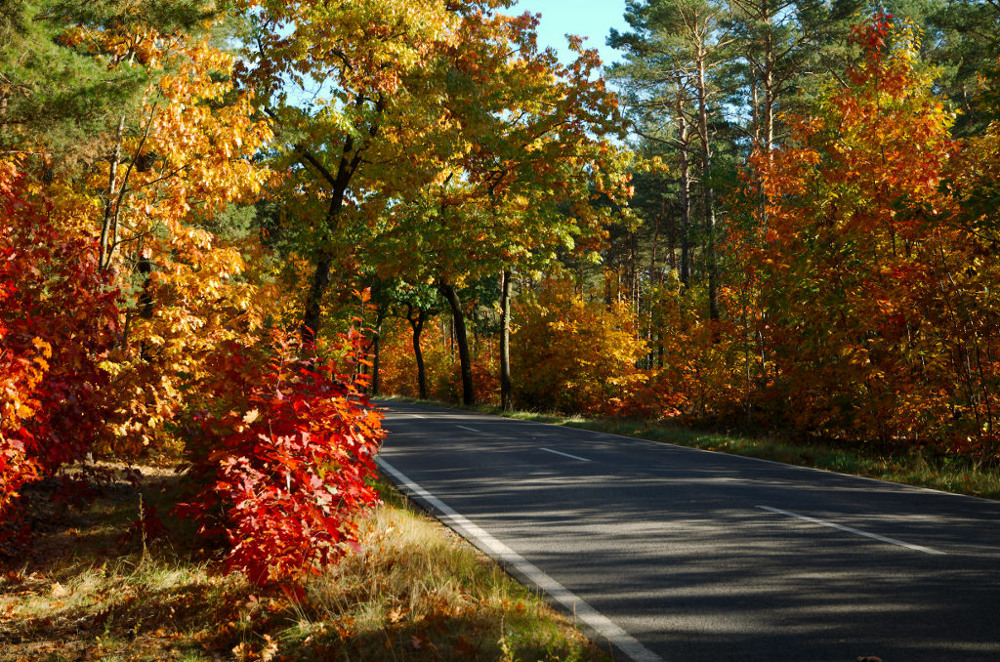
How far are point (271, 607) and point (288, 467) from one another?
972 millimetres

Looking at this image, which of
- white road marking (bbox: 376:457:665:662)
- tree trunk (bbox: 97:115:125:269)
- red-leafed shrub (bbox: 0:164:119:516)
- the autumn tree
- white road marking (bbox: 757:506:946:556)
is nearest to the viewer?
white road marking (bbox: 376:457:665:662)

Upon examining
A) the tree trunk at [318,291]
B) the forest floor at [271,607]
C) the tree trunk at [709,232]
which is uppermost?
the tree trunk at [709,232]

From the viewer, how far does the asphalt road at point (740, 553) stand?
13.8 feet

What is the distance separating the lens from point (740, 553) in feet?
19.4

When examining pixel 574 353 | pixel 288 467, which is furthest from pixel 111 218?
pixel 574 353

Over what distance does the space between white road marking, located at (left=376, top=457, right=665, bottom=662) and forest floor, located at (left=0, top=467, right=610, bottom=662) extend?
7.1 inches

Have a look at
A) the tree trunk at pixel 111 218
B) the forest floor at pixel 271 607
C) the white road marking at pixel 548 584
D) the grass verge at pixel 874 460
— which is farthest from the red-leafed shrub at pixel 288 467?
the grass verge at pixel 874 460

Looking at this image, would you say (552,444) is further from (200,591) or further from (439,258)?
(200,591)

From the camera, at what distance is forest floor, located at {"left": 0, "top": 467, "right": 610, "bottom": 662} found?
415cm

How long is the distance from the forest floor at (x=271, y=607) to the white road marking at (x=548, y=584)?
181 mm

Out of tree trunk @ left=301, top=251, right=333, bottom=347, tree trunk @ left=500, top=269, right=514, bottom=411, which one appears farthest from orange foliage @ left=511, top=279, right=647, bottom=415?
tree trunk @ left=301, top=251, right=333, bottom=347

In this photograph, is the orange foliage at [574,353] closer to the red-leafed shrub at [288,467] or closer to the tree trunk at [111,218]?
the tree trunk at [111,218]

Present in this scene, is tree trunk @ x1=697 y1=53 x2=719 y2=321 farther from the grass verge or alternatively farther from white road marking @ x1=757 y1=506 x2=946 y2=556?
white road marking @ x1=757 y1=506 x2=946 y2=556

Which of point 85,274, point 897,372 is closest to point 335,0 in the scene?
point 85,274
